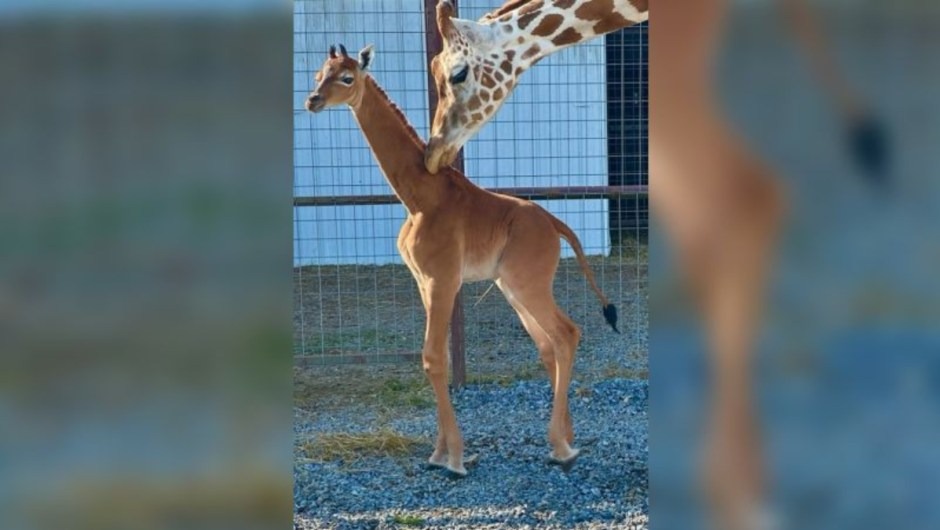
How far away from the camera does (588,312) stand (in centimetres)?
766

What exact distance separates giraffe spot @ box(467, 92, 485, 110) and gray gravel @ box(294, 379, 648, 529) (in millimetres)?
1851

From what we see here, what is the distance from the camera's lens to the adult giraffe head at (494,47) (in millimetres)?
3930

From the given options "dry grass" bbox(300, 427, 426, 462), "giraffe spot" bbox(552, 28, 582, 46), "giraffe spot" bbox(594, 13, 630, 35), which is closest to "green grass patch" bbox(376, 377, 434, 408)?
"dry grass" bbox(300, 427, 426, 462)

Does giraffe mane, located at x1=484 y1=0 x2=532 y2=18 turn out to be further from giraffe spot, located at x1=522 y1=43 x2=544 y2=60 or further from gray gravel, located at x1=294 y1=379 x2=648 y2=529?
gray gravel, located at x1=294 y1=379 x2=648 y2=529

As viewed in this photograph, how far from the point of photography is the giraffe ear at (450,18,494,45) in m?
3.99

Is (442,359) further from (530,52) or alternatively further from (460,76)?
(530,52)

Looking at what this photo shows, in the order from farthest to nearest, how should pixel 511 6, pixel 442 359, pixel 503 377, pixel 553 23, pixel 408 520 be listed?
1. pixel 503 377
2. pixel 442 359
3. pixel 511 6
4. pixel 553 23
5. pixel 408 520

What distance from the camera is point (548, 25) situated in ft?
13.0

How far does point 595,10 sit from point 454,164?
203 centimetres

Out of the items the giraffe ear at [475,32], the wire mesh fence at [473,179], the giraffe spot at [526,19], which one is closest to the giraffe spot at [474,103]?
the giraffe ear at [475,32]
